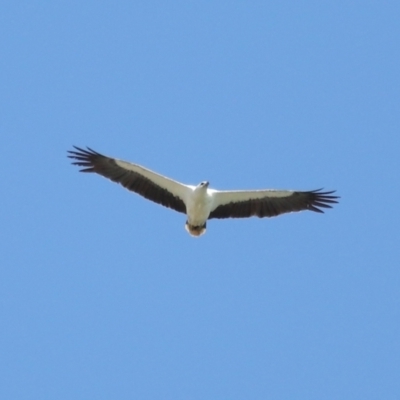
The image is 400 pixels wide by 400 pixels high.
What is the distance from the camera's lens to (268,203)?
53.5 ft

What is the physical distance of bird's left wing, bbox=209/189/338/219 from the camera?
16.1 meters

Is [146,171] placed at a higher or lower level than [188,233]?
higher

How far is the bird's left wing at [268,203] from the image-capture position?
53.0ft

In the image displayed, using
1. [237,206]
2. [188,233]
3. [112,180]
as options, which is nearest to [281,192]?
[237,206]

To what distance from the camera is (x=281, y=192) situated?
16094 mm

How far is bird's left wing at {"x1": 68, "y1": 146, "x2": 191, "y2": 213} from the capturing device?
16.1m

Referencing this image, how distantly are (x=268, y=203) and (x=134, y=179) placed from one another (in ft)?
10.2

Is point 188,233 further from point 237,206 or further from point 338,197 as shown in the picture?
point 338,197

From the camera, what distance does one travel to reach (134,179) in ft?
53.3

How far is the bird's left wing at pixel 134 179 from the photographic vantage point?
52.7ft

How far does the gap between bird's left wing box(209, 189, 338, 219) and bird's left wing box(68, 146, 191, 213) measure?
0.90m

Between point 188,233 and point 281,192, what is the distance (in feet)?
7.52

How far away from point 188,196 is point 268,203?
6.19 ft

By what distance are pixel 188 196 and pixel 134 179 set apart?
1.36m
